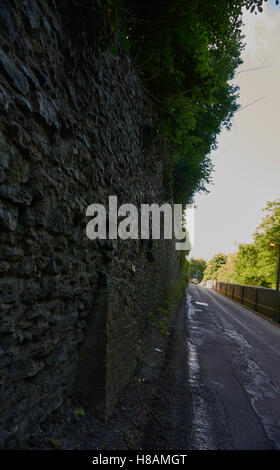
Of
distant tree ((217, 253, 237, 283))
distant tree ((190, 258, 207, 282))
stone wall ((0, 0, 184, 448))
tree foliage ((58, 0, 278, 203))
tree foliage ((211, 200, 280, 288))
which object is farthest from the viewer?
distant tree ((190, 258, 207, 282))

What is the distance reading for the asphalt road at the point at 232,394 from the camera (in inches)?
112

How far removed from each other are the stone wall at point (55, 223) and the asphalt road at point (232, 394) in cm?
112

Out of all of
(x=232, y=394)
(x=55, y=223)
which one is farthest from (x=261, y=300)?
(x=55, y=223)

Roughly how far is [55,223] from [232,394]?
377 centimetres

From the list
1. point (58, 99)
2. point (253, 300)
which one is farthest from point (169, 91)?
point (253, 300)

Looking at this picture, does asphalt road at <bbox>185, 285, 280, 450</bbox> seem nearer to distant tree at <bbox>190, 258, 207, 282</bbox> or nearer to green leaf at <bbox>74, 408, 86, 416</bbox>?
green leaf at <bbox>74, 408, 86, 416</bbox>

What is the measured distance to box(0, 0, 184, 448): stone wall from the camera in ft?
5.58

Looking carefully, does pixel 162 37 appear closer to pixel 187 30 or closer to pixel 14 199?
pixel 187 30

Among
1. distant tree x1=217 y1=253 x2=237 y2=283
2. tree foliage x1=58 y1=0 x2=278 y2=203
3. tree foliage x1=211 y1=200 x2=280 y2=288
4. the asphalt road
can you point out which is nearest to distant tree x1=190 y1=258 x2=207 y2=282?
distant tree x1=217 y1=253 x2=237 y2=283

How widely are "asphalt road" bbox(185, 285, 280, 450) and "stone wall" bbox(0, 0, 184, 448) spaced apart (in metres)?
1.12
